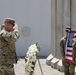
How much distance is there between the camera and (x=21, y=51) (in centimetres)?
1764

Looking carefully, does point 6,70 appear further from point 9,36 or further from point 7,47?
point 9,36

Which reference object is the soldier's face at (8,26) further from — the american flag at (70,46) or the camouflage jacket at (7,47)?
the american flag at (70,46)

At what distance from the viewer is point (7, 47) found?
6117 mm

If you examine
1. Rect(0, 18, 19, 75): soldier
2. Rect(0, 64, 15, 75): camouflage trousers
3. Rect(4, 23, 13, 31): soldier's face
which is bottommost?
Rect(0, 64, 15, 75): camouflage trousers

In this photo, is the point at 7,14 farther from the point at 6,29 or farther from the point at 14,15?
the point at 6,29

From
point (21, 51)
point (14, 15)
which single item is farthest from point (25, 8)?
point (21, 51)

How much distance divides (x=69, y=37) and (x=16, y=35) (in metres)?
2.42

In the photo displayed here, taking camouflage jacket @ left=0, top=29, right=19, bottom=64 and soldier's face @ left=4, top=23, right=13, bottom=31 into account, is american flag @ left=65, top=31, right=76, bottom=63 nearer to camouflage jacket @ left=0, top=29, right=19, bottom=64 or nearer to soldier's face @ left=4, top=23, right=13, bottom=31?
camouflage jacket @ left=0, top=29, right=19, bottom=64

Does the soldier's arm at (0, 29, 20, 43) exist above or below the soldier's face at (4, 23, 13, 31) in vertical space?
below

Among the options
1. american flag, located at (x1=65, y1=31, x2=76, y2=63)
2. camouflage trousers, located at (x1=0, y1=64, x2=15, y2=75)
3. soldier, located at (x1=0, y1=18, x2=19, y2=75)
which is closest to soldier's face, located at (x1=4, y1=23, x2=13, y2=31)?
soldier, located at (x1=0, y1=18, x2=19, y2=75)

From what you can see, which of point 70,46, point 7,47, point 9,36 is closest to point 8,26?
point 9,36

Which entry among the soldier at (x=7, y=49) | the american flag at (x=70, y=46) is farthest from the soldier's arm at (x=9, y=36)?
the american flag at (x=70, y=46)

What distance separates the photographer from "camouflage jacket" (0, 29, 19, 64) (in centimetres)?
595

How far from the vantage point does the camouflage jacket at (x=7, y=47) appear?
595 centimetres
